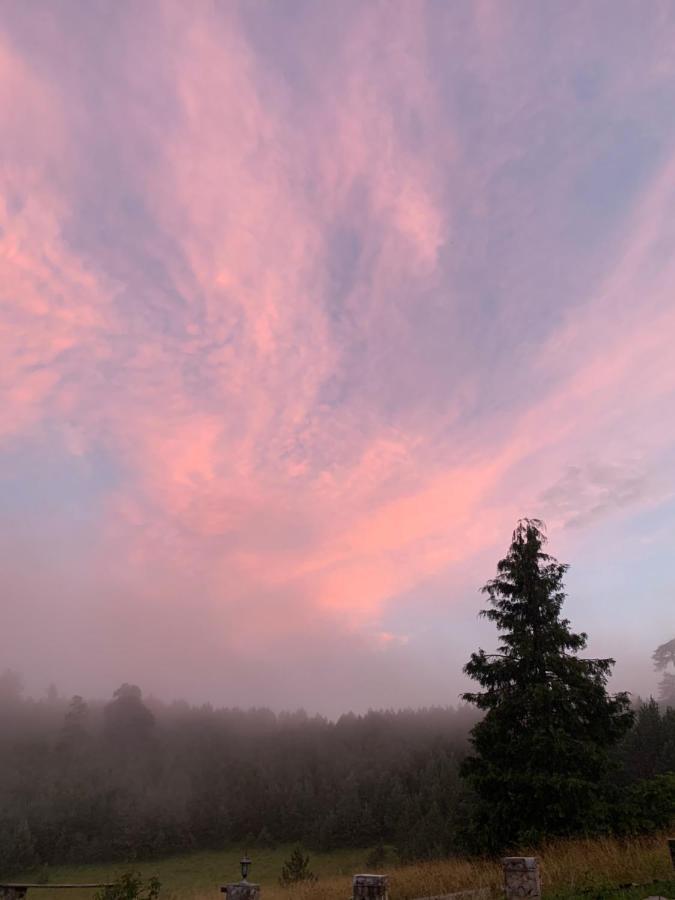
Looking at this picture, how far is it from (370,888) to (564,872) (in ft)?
21.3

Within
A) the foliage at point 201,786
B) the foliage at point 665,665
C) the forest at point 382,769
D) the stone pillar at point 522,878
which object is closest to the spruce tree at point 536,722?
the forest at point 382,769

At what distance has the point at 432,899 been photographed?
49.6 feet

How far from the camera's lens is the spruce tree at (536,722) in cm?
2128

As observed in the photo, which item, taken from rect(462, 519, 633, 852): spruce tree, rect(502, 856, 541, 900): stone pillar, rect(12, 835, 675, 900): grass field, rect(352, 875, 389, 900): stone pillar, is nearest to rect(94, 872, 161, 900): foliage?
rect(12, 835, 675, 900): grass field

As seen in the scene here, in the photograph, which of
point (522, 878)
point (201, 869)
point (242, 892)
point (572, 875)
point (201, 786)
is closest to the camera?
point (522, 878)

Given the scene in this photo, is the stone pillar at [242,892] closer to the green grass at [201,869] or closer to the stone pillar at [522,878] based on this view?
the stone pillar at [522,878]

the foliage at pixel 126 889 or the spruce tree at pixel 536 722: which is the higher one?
the spruce tree at pixel 536 722

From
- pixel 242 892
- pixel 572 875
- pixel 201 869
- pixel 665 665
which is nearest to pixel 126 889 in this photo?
pixel 242 892

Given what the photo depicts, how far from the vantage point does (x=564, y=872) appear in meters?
15.5

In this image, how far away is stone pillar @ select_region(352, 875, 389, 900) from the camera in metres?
12.1

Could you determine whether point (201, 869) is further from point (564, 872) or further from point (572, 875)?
point (572, 875)

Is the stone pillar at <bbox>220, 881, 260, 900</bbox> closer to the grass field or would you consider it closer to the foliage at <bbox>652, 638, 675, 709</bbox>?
the grass field

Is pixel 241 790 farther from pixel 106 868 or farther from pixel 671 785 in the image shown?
pixel 671 785

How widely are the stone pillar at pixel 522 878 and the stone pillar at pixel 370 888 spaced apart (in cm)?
273
